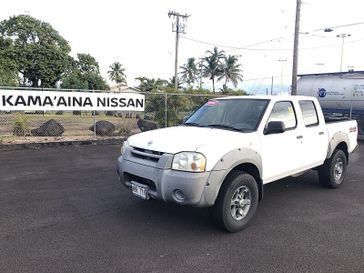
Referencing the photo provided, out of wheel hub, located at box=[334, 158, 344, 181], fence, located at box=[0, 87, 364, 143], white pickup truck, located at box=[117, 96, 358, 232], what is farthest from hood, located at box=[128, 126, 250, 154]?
fence, located at box=[0, 87, 364, 143]

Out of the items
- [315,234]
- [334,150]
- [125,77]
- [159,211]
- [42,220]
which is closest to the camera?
[315,234]

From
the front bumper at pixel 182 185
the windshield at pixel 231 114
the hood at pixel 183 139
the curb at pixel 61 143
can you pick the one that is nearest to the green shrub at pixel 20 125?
the curb at pixel 61 143

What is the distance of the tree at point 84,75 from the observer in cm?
5281

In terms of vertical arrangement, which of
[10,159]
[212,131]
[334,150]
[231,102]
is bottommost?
[10,159]

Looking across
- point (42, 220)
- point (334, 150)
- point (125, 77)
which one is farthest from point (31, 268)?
point (125, 77)

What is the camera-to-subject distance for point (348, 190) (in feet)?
22.2

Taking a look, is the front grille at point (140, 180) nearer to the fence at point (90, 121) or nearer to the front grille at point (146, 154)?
the front grille at point (146, 154)

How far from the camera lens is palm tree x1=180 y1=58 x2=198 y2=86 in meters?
67.8

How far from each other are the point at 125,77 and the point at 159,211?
3194 inches

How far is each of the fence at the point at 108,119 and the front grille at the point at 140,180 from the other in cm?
824

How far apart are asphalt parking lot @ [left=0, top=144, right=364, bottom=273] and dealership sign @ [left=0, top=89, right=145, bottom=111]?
4689mm

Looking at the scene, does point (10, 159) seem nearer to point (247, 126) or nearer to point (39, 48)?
point (247, 126)

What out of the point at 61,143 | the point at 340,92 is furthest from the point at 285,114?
the point at 340,92

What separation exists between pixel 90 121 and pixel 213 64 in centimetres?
4867
